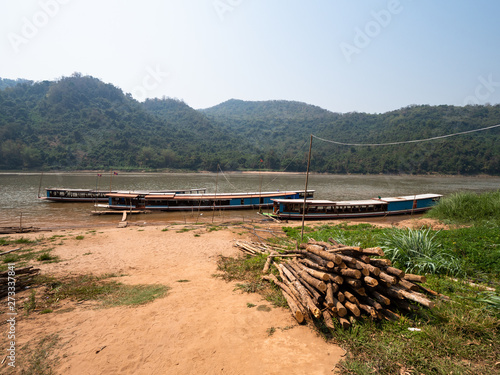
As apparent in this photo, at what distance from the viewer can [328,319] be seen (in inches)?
181

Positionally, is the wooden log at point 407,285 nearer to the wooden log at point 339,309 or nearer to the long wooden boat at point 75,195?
the wooden log at point 339,309

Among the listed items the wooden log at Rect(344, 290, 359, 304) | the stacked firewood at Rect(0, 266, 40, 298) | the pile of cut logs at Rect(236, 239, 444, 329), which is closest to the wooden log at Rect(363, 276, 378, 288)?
the pile of cut logs at Rect(236, 239, 444, 329)

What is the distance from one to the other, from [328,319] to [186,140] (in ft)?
380

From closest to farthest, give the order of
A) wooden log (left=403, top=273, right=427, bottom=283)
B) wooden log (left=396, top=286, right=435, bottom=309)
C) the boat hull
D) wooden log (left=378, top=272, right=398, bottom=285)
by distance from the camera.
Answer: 1. wooden log (left=396, top=286, right=435, bottom=309)
2. wooden log (left=378, top=272, right=398, bottom=285)
3. wooden log (left=403, top=273, right=427, bottom=283)
4. the boat hull

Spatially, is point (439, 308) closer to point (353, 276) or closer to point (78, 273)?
point (353, 276)

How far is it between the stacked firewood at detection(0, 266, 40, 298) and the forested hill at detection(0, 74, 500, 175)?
254ft

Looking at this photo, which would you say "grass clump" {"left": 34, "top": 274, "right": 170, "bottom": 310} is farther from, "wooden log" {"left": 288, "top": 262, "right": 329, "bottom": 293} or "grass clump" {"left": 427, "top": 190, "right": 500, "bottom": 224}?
"grass clump" {"left": 427, "top": 190, "right": 500, "bottom": 224}

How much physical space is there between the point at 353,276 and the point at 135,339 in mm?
4758

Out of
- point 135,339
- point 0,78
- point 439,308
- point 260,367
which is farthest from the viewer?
point 0,78

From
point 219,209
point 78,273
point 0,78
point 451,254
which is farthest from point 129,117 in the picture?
point 0,78

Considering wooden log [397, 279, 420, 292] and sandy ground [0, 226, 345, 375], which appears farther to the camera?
wooden log [397, 279, 420, 292]

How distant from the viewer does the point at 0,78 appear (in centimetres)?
18062

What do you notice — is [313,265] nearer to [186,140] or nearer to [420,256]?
[420,256]

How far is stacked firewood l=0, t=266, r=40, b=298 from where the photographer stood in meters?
6.61
